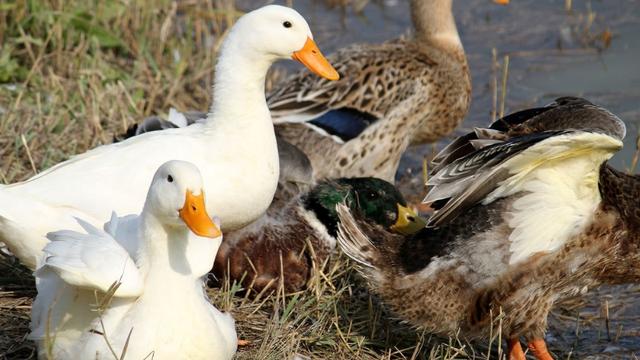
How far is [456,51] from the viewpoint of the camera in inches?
265

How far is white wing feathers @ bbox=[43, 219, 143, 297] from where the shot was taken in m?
3.49

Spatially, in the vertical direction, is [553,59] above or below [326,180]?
below

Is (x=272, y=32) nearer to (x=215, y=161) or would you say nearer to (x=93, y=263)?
(x=215, y=161)

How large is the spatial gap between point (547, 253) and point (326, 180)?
131cm

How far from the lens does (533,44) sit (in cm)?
845

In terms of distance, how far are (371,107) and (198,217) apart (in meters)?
2.77

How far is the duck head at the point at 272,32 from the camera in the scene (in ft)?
15.0

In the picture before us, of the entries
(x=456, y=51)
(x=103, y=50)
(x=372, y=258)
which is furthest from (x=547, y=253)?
(x=103, y=50)

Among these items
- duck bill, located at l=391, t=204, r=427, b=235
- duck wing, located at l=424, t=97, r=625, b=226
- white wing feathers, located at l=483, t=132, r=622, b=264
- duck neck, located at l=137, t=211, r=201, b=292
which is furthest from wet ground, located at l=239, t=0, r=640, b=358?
duck neck, located at l=137, t=211, r=201, b=292

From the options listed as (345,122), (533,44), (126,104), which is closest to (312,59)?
(345,122)

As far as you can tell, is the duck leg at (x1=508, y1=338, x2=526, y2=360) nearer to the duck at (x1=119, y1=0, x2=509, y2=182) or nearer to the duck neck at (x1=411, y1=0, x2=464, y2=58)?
the duck at (x1=119, y1=0, x2=509, y2=182)

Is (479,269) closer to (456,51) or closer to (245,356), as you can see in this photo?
(245,356)

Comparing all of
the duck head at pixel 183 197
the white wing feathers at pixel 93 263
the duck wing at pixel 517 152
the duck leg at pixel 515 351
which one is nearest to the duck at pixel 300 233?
the duck wing at pixel 517 152

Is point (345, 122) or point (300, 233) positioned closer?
point (300, 233)
